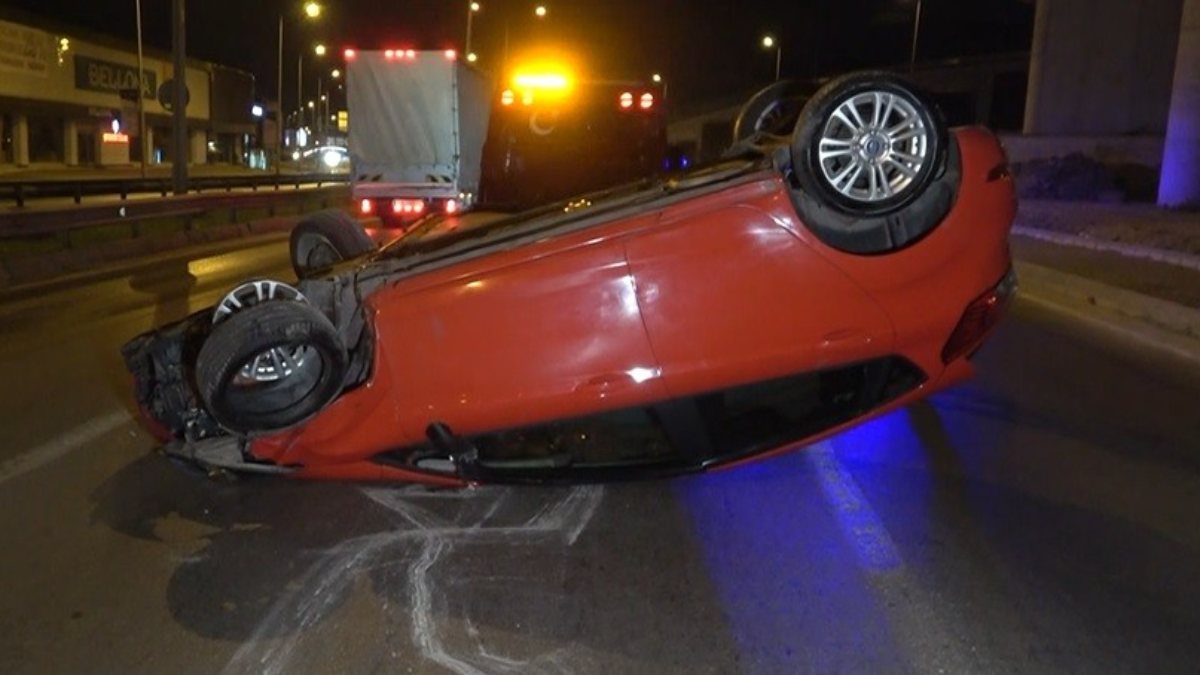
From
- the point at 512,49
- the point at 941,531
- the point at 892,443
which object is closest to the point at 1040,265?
the point at 892,443

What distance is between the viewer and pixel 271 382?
521 centimetres

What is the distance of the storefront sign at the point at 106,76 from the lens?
57.0m

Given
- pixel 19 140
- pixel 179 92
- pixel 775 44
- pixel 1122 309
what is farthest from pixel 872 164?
pixel 775 44

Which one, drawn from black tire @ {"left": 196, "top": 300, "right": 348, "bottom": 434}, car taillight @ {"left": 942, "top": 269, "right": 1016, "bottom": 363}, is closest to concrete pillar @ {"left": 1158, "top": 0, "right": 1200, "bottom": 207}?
car taillight @ {"left": 942, "top": 269, "right": 1016, "bottom": 363}

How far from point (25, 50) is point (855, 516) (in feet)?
174

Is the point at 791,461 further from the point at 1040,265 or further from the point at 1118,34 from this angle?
the point at 1118,34

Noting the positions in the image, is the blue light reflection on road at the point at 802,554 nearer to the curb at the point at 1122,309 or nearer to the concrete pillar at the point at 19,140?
the curb at the point at 1122,309

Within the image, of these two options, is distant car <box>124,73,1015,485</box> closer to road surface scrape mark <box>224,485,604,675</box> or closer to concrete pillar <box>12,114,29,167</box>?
road surface scrape mark <box>224,485,604,675</box>

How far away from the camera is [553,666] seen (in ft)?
13.4

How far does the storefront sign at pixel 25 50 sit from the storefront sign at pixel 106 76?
129 inches

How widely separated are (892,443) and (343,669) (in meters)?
4.05

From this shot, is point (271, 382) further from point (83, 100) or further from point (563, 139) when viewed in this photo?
point (83, 100)

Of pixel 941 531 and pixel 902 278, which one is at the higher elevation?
pixel 902 278

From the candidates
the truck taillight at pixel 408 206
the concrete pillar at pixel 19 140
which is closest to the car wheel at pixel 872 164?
A: the truck taillight at pixel 408 206
